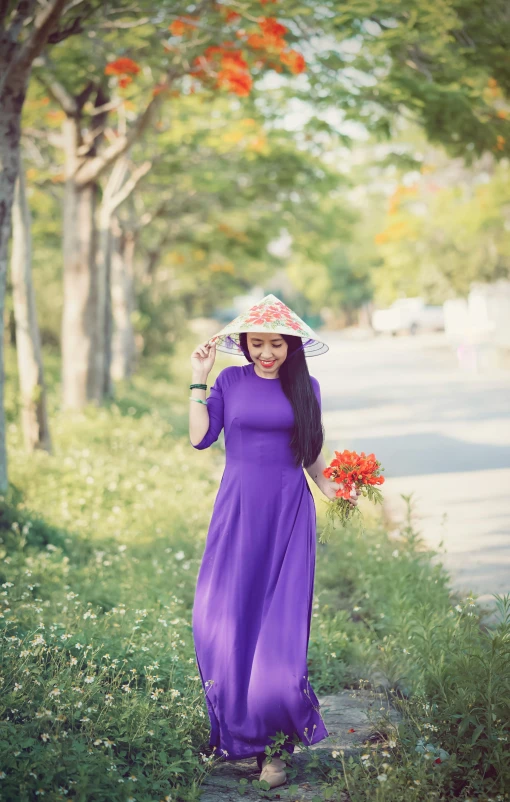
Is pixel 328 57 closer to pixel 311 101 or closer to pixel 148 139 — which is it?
pixel 311 101

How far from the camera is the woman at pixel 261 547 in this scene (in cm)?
400

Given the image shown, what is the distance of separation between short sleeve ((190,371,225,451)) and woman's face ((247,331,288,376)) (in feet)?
0.67

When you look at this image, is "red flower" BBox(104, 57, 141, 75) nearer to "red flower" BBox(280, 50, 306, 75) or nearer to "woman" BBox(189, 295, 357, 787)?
"red flower" BBox(280, 50, 306, 75)

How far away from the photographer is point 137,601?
5.98 metres

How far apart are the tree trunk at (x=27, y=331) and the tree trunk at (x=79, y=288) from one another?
114 inches

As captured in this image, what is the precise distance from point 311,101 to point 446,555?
18.6 feet

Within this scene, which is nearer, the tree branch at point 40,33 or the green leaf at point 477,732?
the green leaf at point 477,732

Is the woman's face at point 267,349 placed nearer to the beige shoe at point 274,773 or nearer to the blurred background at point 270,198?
the beige shoe at point 274,773

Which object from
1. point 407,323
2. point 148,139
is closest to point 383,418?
point 148,139

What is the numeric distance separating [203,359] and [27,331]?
21.1ft

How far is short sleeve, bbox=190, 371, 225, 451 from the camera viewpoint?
14.1 ft

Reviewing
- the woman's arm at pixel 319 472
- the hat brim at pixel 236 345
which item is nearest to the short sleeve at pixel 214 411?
the hat brim at pixel 236 345

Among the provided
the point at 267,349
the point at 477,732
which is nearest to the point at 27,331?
the point at 267,349

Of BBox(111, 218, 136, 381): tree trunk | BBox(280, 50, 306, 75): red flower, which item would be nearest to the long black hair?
BBox(280, 50, 306, 75): red flower
